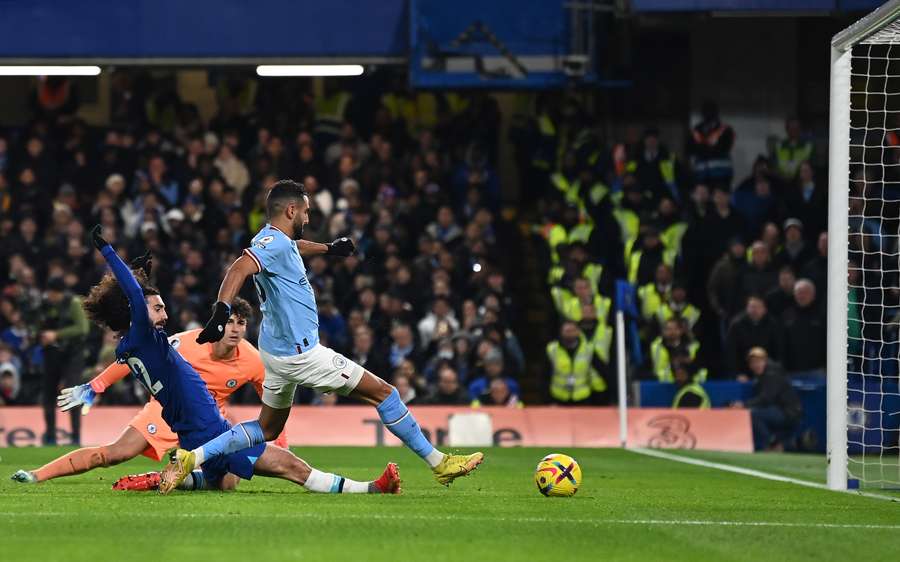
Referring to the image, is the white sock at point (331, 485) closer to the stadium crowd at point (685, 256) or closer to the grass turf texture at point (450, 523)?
the grass turf texture at point (450, 523)

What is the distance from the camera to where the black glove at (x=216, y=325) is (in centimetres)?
898

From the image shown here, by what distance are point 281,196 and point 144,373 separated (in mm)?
1497

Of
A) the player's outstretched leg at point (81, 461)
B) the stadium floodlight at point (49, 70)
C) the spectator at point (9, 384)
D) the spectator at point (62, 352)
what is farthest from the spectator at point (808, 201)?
the player's outstretched leg at point (81, 461)

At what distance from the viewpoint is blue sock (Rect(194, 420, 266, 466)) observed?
9.71m

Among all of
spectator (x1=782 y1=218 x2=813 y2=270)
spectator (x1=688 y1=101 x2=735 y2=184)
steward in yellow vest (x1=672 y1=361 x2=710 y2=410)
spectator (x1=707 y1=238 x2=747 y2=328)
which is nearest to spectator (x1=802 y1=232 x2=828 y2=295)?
spectator (x1=782 y1=218 x2=813 y2=270)

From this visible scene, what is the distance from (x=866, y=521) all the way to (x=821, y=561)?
1.99m

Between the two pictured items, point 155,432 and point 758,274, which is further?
point 758,274

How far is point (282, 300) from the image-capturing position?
9.91m

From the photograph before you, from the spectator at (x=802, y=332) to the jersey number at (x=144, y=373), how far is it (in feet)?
38.4

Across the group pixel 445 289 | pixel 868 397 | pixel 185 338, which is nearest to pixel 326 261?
pixel 445 289

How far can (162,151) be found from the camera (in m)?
23.3

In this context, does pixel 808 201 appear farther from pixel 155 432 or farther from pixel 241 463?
pixel 241 463

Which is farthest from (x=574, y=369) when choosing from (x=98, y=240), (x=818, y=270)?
(x=98, y=240)

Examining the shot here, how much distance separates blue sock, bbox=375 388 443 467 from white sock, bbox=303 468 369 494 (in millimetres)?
509
